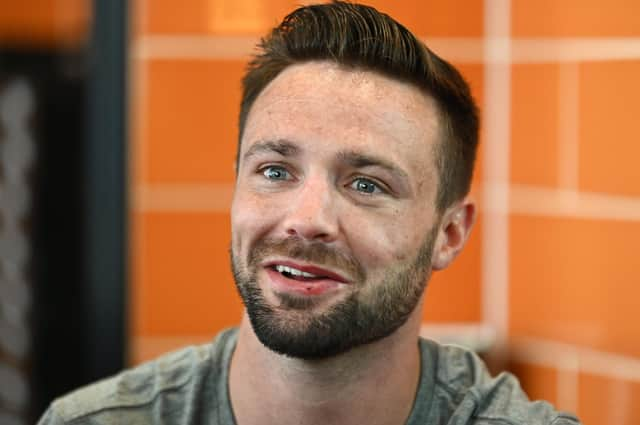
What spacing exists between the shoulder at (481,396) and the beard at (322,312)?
0.44 ft

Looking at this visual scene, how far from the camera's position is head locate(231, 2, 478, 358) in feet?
3.52

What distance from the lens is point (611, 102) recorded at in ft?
4.77

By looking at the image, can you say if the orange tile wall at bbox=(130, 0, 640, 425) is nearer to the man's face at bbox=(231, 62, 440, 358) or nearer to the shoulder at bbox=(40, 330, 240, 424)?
the man's face at bbox=(231, 62, 440, 358)

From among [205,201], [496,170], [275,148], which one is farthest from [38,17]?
[275,148]

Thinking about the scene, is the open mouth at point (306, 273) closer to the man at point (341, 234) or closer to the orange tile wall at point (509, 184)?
the man at point (341, 234)

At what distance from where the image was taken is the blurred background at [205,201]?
160 cm

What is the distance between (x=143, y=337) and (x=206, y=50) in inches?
18.4

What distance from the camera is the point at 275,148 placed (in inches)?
44.1

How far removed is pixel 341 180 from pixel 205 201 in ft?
2.95

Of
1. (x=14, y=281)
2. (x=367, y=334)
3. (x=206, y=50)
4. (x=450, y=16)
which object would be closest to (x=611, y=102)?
(x=450, y=16)

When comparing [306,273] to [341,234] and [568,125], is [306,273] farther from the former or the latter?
[568,125]

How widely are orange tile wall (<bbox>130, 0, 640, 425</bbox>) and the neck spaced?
0.35m

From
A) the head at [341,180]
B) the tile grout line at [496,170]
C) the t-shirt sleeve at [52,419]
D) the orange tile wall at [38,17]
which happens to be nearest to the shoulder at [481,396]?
the head at [341,180]

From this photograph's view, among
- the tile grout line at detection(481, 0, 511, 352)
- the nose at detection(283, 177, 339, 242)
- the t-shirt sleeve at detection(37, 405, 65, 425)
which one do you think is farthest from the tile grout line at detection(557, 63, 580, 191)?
the t-shirt sleeve at detection(37, 405, 65, 425)
